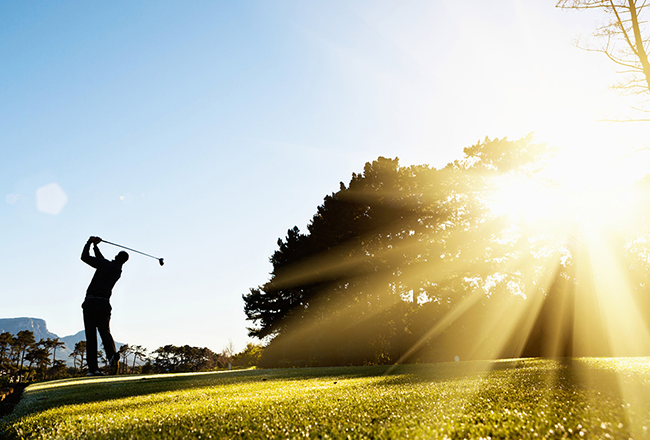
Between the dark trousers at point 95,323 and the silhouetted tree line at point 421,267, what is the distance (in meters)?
15.4

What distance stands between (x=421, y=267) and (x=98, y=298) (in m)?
23.1

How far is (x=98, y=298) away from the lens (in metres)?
12.3

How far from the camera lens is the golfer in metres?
12.2

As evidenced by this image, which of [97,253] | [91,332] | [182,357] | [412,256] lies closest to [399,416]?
[91,332]

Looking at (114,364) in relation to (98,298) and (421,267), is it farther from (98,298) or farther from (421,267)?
(421,267)

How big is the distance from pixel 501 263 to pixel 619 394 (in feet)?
90.1

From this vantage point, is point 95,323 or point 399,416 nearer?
point 399,416

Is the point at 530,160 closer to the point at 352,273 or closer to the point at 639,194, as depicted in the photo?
the point at 639,194

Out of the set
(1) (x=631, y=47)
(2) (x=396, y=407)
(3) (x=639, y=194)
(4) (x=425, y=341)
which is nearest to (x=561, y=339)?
(4) (x=425, y=341)

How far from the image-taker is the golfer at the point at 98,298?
481 inches

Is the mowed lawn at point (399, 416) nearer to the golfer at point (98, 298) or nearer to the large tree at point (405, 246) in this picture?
the golfer at point (98, 298)

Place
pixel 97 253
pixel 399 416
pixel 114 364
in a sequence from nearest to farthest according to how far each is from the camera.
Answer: pixel 399 416, pixel 97 253, pixel 114 364

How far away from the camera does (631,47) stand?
1430 centimetres

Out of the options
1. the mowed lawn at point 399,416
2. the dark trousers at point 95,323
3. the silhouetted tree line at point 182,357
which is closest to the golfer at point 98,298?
the dark trousers at point 95,323
